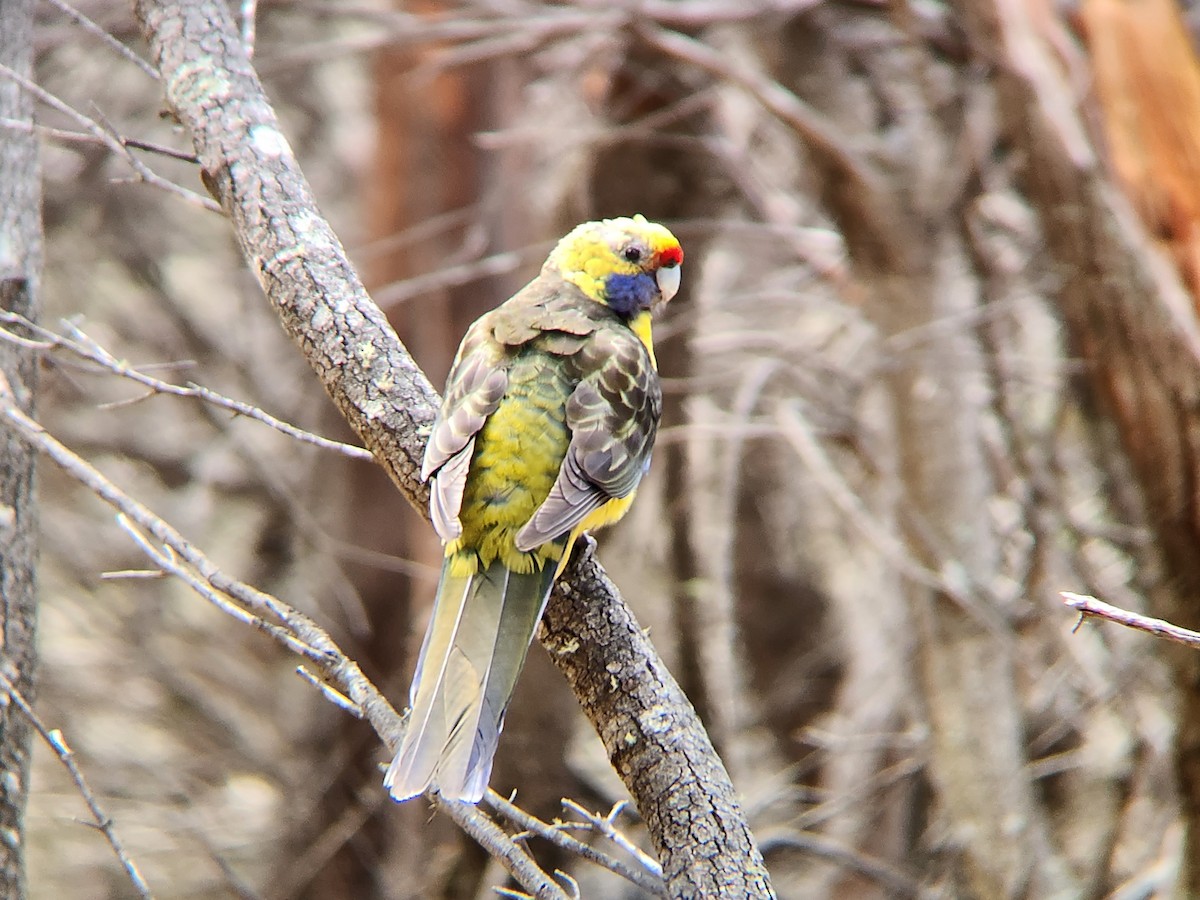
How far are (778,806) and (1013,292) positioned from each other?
2.94 meters

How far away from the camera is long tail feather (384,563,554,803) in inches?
95.2

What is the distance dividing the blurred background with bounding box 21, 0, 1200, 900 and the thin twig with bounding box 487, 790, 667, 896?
7.38 ft

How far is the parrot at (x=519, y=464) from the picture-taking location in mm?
2574

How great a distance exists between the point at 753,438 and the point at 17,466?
208 inches

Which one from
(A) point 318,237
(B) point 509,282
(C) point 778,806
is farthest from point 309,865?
(A) point 318,237

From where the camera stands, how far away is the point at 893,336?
5.32 m

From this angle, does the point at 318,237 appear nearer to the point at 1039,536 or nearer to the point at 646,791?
the point at 646,791

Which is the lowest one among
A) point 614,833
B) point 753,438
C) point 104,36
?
point 753,438

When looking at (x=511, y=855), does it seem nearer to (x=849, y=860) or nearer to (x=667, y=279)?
(x=667, y=279)

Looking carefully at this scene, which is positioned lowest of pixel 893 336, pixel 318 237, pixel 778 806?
pixel 778 806

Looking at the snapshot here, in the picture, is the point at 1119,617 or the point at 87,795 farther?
the point at 87,795

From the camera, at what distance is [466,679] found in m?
2.64

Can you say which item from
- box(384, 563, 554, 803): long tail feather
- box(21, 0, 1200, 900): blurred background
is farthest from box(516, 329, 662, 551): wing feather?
box(21, 0, 1200, 900): blurred background

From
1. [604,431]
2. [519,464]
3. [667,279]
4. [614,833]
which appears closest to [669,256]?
[667,279]
